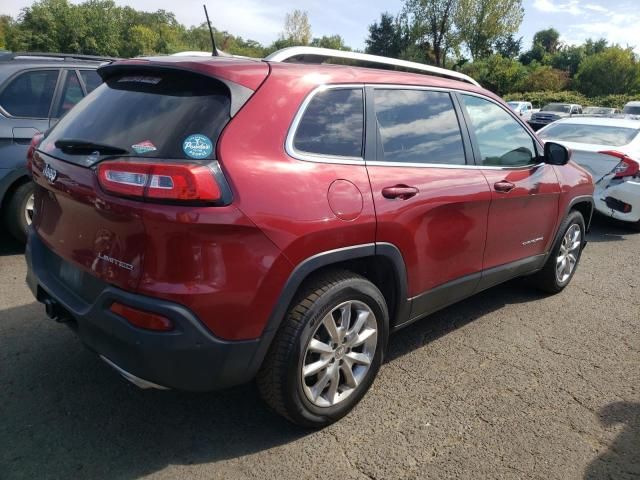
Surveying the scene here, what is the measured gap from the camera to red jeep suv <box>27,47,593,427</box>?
2.06 m

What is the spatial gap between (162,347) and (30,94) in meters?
4.11

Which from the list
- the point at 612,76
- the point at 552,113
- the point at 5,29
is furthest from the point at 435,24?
the point at 5,29

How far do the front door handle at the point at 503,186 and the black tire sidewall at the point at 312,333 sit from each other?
1307 millimetres

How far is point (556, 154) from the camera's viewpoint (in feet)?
13.3

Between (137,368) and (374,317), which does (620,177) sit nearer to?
(374,317)

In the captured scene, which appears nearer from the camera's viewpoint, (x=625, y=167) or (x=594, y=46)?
(x=625, y=167)

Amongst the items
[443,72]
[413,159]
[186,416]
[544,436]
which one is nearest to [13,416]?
[186,416]

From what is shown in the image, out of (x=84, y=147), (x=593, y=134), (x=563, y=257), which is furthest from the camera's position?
(x=593, y=134)

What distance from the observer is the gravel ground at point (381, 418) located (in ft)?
7.76

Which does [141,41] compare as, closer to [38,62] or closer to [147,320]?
[38,62]

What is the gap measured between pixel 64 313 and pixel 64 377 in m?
0.66

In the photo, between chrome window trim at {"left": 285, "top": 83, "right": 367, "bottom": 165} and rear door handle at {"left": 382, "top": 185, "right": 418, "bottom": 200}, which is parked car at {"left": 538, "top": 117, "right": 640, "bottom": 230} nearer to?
rear door handle at {"left": 382, "top": 185, "right": 418, "bottom": 200}

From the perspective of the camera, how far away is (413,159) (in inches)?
116

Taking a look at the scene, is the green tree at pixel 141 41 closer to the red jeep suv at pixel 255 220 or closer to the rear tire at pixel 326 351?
the red jeep suv at pixel 255 220
